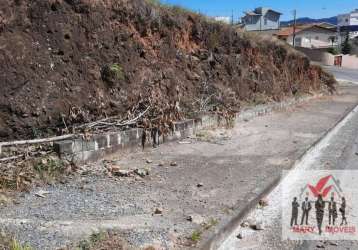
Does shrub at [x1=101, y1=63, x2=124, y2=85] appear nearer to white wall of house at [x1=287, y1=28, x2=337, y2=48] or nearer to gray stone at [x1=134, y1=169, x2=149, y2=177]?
gray stone at [x1=134, y1=169, x2=149, y2=177]

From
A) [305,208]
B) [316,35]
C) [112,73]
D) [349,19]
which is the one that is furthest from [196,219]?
[349,19]

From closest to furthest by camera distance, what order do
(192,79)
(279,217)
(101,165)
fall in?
(279,217), (101,165), (192,79)

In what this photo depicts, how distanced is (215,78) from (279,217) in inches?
274

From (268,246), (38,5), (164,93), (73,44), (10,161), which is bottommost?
(268,246)

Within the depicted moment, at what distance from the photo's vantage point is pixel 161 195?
5.09 m

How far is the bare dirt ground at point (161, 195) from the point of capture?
395cm

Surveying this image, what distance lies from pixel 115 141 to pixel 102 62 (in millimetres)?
1761

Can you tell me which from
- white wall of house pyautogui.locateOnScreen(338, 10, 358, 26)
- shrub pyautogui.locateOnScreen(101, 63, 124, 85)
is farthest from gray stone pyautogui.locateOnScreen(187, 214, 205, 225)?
white wall of house pyautogui.locateOnScreen(338, 10, 358, 26)

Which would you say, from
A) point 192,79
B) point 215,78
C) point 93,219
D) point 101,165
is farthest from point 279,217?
point 215,78

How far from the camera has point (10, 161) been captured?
5.42 metres

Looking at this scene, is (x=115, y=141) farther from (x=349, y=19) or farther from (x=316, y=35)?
(x=349, y=19)

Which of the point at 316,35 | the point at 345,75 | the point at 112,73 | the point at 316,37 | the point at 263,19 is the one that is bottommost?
the point at 345,75

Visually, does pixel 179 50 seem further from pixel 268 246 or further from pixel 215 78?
pixel 268 246

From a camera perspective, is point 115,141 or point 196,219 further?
point 115,141
